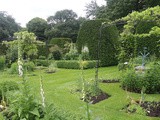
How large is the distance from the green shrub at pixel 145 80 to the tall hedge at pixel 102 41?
780 cm

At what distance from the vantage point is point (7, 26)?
36.5 m

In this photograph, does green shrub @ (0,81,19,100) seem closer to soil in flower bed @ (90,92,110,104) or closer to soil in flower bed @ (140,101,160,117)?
soil in flower bed @ (90,92,110,104)

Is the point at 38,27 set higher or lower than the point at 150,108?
higher

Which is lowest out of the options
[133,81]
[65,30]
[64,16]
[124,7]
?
[133,81]

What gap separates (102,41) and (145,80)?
861 cm

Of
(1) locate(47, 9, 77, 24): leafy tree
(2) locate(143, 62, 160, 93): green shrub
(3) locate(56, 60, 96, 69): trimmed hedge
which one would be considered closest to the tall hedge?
(3) locate(56, 60, 96, 69): trimmed hedge

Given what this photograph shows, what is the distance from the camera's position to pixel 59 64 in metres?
17.8

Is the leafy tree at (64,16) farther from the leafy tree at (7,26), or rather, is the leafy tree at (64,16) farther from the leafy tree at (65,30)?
the leafy tree at (7,26)

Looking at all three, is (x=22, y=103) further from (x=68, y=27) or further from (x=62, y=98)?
(x=68, y=27)

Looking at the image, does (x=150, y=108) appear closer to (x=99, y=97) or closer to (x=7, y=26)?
(x=99, y=97)

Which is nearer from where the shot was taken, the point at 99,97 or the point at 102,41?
the point at 99,97

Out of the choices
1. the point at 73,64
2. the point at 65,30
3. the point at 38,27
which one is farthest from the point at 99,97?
the point at 38,27

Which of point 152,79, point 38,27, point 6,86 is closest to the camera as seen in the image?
point 6,86

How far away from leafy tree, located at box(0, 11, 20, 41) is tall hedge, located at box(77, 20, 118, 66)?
63.8 feet
